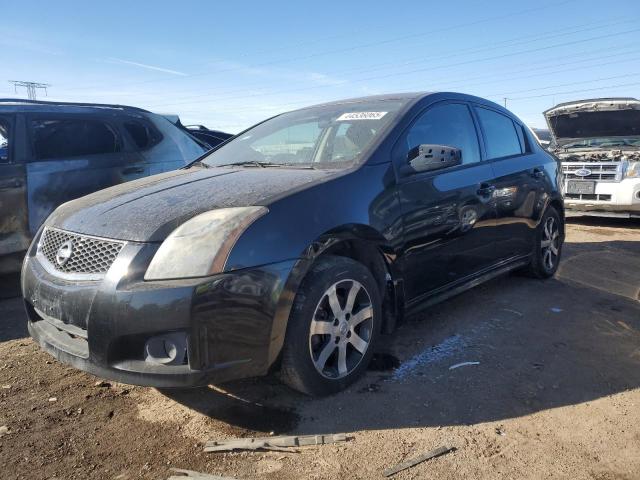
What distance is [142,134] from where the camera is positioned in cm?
554

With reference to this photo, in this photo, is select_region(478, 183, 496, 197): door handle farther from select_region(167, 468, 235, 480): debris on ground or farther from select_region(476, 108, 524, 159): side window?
select_region(167, 468, 235, 480): debris on ground

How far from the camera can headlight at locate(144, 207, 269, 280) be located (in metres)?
2.22

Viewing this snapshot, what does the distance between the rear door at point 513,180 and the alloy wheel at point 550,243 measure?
1.02 ft

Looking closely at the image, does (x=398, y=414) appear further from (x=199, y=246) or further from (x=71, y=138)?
(x=71, y=138)

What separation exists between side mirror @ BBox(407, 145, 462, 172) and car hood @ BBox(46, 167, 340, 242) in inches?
22.6

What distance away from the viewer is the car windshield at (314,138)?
319cm

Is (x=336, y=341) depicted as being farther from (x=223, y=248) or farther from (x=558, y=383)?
(x=558, y=383)

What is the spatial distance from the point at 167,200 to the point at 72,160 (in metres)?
2.82

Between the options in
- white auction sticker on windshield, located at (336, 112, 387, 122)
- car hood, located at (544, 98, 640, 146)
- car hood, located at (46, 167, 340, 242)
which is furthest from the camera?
car hood, located at (544, 98, 640, 146)

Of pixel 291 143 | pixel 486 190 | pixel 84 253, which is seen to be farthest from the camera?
pixel 486 190

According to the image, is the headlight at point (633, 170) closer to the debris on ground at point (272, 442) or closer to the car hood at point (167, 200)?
the car hood at point (167, 200)

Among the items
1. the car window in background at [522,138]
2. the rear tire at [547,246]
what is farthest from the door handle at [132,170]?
the rear tire at [547,246]

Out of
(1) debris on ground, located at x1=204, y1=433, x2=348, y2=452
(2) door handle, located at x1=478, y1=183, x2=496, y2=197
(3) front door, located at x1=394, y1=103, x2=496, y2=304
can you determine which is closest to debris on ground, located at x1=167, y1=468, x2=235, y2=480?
(1) debris on ground, located at x1=204, y1=433, x2=348, y2=452

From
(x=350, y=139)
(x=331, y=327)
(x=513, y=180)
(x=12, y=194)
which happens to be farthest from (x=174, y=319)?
(x=12, y=194)
